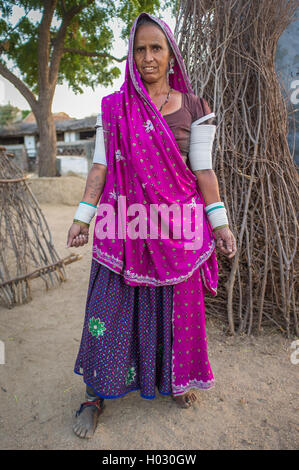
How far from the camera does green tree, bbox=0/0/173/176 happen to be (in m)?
8.27

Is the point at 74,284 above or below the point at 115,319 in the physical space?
below

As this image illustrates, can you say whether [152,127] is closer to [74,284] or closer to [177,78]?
[177,78]

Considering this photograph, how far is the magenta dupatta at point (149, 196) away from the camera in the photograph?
150cm

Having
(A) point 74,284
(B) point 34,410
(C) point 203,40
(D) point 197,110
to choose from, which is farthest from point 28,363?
(C) point 203,40

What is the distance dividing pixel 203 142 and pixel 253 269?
1.21m

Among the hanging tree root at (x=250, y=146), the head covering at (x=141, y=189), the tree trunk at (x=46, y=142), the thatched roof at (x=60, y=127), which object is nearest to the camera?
the head covering at (x=141, y=189)

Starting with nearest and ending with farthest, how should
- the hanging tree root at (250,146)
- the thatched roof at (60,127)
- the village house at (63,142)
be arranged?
1. the hanging tree root at (250,146)
2. the village house at (63,142)
3. the thatched roof at (60,127)

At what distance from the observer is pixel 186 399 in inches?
70.8

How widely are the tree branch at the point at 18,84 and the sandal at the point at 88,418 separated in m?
8.64

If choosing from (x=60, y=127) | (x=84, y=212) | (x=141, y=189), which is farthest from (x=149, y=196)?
(x=60, y=127)

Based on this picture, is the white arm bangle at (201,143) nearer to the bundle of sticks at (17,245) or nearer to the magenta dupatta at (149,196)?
the magenta dupatta at (149,196)

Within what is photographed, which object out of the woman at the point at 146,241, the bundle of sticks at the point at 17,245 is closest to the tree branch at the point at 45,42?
the bundle of sticks at the point at 17,245

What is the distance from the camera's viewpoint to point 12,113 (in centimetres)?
2684

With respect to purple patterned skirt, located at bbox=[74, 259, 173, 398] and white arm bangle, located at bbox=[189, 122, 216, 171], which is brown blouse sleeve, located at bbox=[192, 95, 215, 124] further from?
purple patterned skirt, located at bbox=[74, 259, 173, 398]
